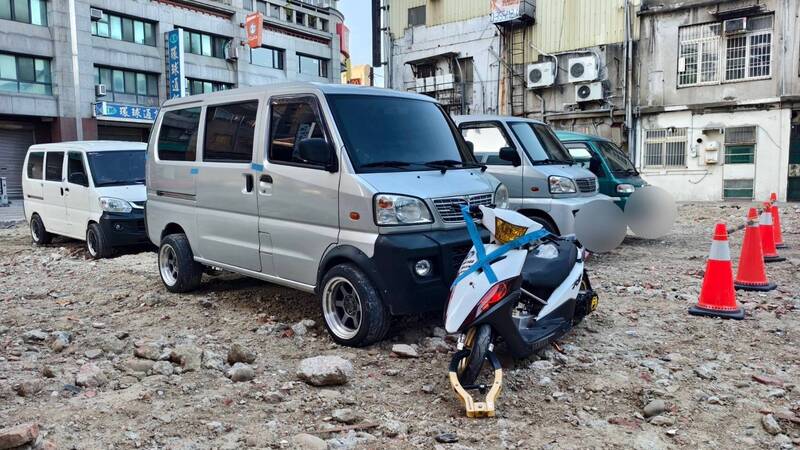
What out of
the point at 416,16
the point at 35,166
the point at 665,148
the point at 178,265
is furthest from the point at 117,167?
the point at 416,16

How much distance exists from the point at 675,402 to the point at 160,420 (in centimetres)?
304

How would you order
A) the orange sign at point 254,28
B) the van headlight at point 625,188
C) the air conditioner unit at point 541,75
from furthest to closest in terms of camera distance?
the orange sign at point 254,28 < the air conditioner unit at point 541,75 < the van headlight at point 625,188

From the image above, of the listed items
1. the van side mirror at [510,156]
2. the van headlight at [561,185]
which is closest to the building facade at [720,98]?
the van headlight at [561,185]

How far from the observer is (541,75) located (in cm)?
2477

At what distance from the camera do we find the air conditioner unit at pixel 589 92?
23281mm

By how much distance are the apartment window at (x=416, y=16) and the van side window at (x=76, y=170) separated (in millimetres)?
21583

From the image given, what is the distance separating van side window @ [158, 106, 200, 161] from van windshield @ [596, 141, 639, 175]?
7316 millimetres

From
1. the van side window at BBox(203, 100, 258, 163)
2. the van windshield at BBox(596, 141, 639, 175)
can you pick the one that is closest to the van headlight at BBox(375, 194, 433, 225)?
the van side window at BBox(203, 100, 258, 163)

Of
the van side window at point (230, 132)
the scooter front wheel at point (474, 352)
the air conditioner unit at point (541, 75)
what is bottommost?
the scooter front wheel at point (474, 352)

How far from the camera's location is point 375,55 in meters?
30.8

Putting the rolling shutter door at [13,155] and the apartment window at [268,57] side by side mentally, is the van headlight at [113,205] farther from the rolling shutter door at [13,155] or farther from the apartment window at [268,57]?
the apartment window at [268,57]

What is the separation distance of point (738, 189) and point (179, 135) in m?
20.0

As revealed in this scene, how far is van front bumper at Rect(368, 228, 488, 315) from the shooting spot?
430cm

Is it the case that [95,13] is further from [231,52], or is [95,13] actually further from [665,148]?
[665,148]
